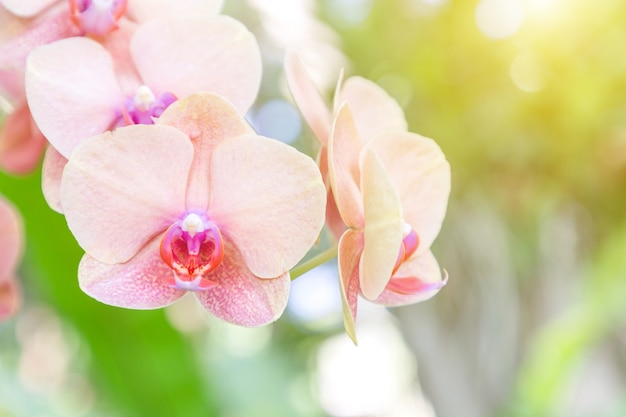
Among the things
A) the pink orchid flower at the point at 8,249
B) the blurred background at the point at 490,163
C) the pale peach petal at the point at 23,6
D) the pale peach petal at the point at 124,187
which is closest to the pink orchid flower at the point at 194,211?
the pale peach petal at the point at 124,187

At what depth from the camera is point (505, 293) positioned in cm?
137

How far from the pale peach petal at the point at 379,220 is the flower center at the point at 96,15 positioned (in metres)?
0.15

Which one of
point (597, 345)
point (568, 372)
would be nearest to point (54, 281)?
point (568, 372)

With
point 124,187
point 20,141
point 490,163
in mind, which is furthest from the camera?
point 490,163

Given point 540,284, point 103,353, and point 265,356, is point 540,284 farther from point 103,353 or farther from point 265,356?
point 103,353

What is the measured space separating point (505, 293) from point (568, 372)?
0.33 m

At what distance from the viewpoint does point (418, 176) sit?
400 mm

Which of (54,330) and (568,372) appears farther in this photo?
(54,330)

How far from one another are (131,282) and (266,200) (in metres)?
0.07

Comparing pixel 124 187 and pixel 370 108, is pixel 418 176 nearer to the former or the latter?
pixel 370 108

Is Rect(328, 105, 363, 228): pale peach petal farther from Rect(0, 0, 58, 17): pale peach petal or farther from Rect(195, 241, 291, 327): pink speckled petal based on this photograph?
Rect(0, 0, 58, 17): pale peach petal

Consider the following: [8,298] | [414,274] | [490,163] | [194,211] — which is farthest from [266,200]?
[490,163]

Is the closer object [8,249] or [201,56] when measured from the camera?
[201,56]

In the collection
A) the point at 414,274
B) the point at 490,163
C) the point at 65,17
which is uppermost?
the point at 65,17
